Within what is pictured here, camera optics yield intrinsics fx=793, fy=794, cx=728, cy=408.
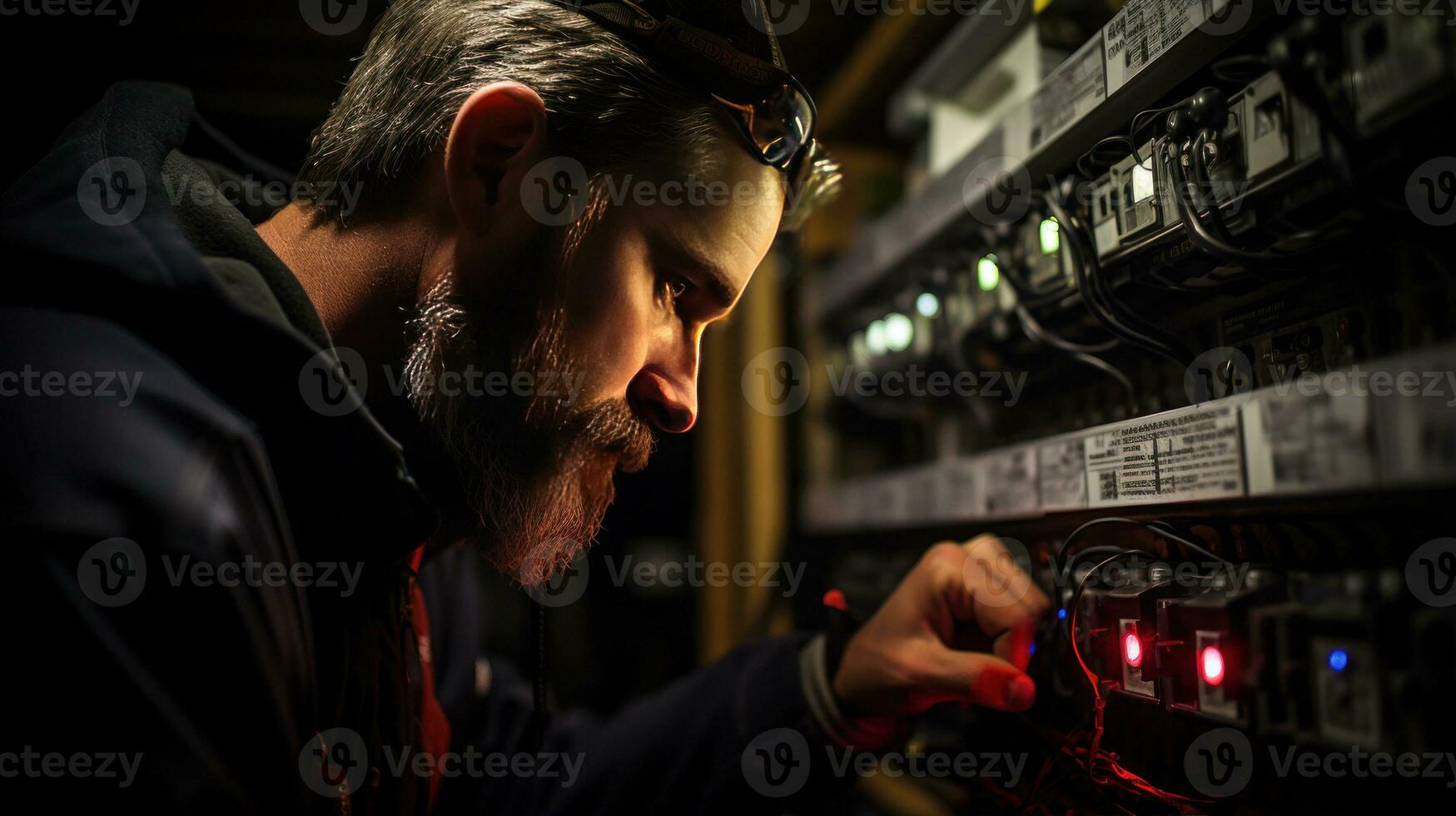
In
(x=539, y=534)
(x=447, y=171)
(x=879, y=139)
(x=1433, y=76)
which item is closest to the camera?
(x=1433, y=76)

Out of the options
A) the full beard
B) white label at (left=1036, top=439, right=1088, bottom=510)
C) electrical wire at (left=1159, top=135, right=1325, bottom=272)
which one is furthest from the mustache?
electrical wire at (left=1159, top=135, right=1325, bottom=272)

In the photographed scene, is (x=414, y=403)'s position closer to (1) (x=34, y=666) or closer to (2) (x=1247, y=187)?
(1) (x=34, y=666)

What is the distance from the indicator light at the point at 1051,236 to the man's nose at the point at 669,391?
38 centimetres

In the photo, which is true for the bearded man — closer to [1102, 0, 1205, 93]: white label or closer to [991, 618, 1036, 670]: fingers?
[991, 618, 1036, 670]: fingers

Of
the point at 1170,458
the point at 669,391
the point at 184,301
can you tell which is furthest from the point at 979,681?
the point at 184,301

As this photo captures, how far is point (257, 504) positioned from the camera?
0.61 meters

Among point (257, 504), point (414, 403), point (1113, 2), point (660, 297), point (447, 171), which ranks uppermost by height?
point (1113, 2)

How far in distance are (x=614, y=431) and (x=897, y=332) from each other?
1.69 feet

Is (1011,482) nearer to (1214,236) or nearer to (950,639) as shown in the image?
(950,639)

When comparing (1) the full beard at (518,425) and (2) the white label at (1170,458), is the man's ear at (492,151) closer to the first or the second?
(1) the full beard at (518,425)

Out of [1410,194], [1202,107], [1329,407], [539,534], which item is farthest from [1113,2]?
[539,534]

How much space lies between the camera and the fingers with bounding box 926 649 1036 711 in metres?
0.74

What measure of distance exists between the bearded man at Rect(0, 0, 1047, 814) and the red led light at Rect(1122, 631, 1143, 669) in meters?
0.13

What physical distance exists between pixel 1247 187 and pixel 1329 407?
188 mm
